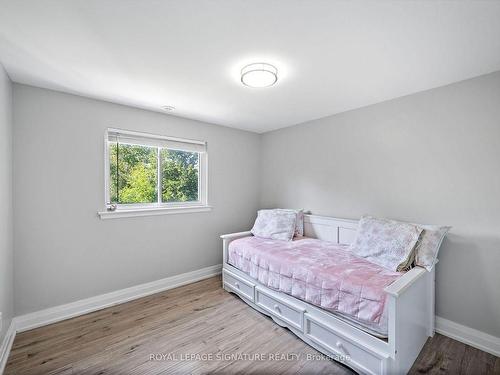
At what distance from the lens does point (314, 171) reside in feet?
10.5

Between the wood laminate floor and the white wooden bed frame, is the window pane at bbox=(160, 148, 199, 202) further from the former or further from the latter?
the white wooden bed frame

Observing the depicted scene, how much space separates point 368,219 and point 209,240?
2139 millimetres

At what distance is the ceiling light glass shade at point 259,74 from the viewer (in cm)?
179

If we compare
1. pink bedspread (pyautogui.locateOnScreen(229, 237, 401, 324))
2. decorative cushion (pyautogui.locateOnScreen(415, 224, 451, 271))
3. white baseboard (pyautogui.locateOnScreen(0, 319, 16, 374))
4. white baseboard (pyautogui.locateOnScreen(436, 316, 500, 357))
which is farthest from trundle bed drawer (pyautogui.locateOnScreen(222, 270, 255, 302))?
white baseboard (pyautogui.locateOnScreen(0, 319, 16, 374))

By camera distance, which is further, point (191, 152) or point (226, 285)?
point (191, 152)

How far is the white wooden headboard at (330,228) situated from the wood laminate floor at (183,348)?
114cm

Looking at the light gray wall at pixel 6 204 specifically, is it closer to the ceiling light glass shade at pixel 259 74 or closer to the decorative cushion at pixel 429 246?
the ceiling light glass shade at pixel 259 74

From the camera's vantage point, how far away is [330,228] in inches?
115

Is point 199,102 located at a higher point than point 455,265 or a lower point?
higher

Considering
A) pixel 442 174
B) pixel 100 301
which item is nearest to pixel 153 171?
pixel 100 301

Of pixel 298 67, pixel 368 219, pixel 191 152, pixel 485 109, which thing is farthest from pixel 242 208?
pixel 485 109

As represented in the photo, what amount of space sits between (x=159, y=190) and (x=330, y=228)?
89.2 inches

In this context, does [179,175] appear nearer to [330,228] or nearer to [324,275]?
[330,228]

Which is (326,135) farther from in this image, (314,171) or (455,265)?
(455,265)
